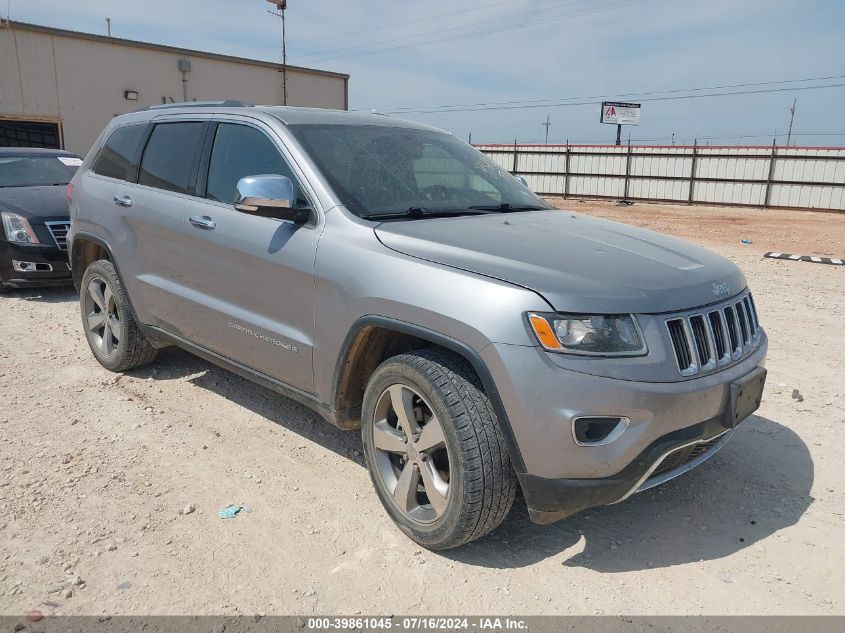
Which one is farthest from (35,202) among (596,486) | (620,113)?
(620,113)

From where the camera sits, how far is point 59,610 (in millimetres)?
2561

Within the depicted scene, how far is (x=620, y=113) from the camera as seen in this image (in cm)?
3822

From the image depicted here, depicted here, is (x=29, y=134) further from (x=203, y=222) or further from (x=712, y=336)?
(x=712, y=336)

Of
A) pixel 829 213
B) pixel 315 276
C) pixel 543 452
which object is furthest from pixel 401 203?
pixel 829 213

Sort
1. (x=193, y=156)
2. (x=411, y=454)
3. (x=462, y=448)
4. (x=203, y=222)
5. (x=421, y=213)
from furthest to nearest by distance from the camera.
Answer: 1. (x=193, y=156)
2. (x=203, y=222)
3. (x=421, y=213)
4. (x=411, y=454)
5. (x=462, y=448)

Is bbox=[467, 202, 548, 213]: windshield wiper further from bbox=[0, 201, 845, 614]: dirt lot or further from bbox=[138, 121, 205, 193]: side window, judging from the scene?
bbox=[138, 121, 205, 193]: side window

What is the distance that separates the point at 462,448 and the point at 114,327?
11.2 ft

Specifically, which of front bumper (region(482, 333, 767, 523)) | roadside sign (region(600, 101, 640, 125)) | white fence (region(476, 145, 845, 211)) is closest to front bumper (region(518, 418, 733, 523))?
front bumper (region(482, 333, 767, 523))

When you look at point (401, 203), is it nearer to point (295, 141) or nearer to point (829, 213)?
point (295, 141)

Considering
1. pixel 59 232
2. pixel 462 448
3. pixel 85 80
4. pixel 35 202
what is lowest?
pixel 462 448

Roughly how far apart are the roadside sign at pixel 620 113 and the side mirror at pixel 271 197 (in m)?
38.0

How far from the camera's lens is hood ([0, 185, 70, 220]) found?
7691 millimetres

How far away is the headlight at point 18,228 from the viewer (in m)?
7.57

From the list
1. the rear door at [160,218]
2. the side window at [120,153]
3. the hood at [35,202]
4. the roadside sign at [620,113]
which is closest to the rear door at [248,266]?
the rear door at [160,218]
